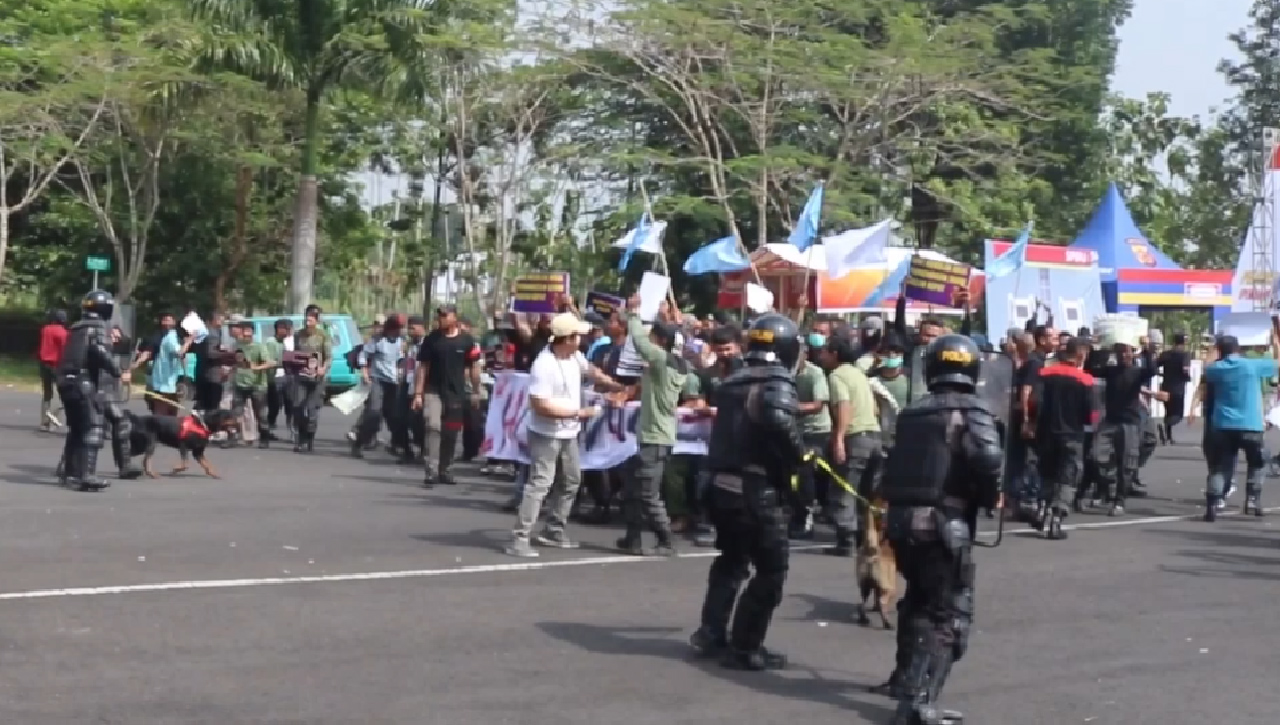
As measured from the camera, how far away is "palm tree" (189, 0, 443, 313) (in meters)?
33.0

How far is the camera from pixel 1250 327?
807 inches

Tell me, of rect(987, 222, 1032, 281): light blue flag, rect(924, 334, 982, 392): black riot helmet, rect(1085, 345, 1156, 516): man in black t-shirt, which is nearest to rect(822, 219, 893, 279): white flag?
rect(987, 222, 1032, 281): light blue flag

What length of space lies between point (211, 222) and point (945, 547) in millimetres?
37566

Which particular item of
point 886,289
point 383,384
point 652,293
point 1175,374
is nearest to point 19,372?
point 383,384

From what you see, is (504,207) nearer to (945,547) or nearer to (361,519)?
(361,519)

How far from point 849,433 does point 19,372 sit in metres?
31.8

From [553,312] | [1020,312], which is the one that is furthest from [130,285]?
[553,312]

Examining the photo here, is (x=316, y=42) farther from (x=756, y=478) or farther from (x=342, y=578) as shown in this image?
(x=756, y=478)

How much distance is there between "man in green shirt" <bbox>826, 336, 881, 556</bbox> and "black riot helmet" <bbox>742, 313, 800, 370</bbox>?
3712 millimetres

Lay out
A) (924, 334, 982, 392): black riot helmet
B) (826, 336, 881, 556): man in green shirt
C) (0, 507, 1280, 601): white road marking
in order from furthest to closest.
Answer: (826, 336, 881, 556): man in green shirt, (0, 507, 1280, 601): white road marking, (924, 334, 982, 392): black riot helmet

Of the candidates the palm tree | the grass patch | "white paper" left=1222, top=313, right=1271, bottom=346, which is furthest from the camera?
the grass patch

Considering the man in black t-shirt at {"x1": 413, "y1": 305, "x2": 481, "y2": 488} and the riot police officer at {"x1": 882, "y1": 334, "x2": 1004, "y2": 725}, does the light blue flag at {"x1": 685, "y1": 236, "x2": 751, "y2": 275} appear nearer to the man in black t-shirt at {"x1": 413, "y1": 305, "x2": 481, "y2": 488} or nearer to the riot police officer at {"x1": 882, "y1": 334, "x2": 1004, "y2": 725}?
the man in black t-shirt at {"x1": 413, "y1": 305, "x2": 481, "y2": 488}

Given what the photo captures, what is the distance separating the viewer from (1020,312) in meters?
25.5

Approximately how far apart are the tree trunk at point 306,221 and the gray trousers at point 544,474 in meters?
22.9
